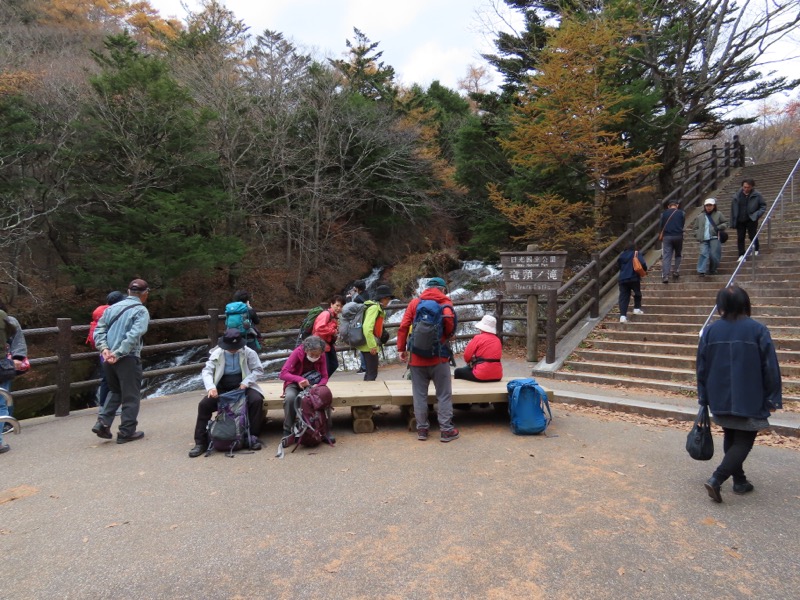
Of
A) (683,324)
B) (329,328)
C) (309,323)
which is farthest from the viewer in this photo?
(683,324)

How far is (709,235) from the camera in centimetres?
971

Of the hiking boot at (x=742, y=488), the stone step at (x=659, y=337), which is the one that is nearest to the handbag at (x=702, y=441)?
the hiking boot at (x=742, y=488)

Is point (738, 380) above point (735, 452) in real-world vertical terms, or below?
above

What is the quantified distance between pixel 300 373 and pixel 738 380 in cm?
381

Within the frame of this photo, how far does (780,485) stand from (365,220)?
21983 mm

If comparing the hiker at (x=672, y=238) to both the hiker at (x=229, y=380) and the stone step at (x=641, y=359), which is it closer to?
the stone step at (x=641, y=359)

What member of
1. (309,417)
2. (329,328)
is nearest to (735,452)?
(309,417)

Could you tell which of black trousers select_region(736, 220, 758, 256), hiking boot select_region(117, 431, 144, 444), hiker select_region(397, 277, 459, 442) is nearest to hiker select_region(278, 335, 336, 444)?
hiker select_region(397, 277, 459, 442)

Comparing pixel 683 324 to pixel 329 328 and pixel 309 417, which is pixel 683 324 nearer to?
pixel 329 328

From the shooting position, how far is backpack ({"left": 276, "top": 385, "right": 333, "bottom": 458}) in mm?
4723

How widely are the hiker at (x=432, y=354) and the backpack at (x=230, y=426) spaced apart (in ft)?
5.64

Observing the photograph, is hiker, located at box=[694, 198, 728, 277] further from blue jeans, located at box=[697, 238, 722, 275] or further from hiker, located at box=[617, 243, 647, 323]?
hiker, located at box=[617, 243, 647, 323]

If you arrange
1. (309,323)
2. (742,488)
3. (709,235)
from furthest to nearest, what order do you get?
(709,235)
(309,323)
(742,488)

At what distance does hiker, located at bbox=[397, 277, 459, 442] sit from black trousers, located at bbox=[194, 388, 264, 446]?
158 centimetres
